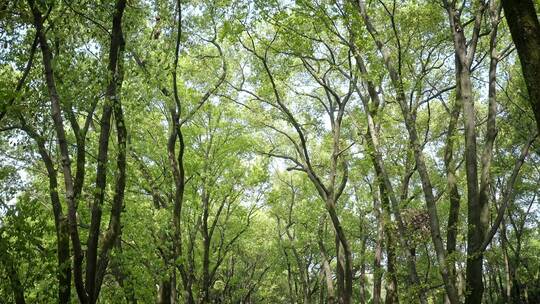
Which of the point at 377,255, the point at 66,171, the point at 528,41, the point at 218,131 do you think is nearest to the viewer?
the point at 528,41

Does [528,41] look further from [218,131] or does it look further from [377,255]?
[218,131]

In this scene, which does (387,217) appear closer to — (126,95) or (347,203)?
(126,95)

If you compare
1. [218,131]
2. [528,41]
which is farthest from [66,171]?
[218,131]

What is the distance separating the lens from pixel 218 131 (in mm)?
21203

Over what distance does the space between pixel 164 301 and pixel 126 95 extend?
891cm

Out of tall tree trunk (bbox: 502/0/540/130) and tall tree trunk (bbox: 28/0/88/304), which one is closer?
tall tree trunk (bbox: 502/0/540/130)

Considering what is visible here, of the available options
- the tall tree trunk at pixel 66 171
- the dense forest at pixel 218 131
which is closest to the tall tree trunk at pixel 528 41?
the dense forest at pixel 218 131

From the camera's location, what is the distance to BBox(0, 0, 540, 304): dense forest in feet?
23.8

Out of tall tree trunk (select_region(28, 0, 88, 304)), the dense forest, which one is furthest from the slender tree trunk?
tall tree trunk (select_region(28, 0, 88, 304))

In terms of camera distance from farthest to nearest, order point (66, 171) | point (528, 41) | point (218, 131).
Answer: point (218, 131), point (66, 171), point (528, 41)

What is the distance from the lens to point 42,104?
7.62 metres

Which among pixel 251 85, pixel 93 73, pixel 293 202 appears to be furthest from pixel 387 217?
pixel 293 202

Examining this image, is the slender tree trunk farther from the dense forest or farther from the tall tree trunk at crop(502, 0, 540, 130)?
the tall tree trunk at crop(502, 0, 540, 130)

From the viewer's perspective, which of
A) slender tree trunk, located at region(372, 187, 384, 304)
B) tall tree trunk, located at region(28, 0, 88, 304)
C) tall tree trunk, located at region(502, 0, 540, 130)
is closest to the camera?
tall tree trunk, located at region(502, 0, 540, 130)
